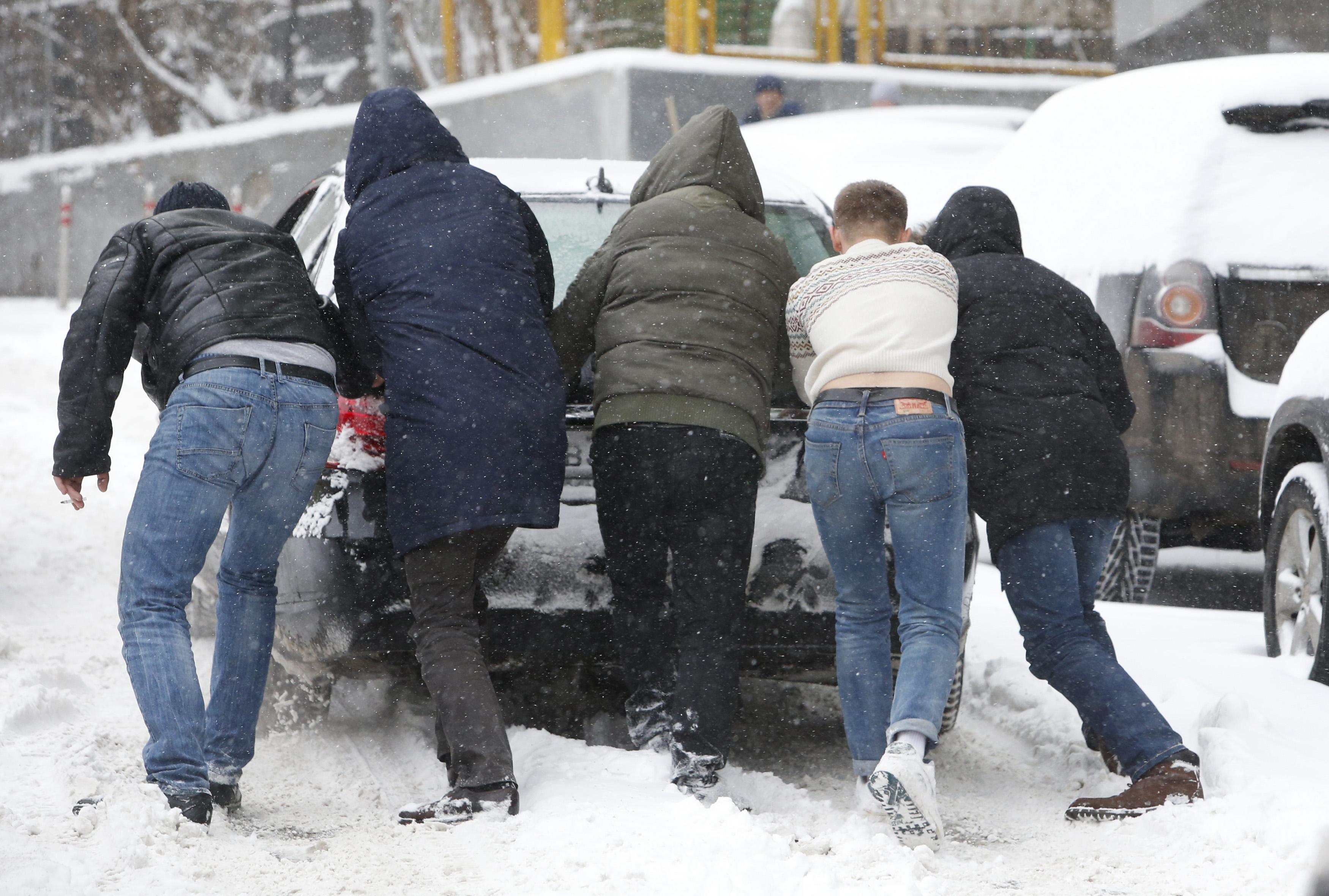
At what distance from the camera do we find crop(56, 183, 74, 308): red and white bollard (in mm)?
17828

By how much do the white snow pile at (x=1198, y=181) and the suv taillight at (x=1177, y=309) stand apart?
0.06 metres

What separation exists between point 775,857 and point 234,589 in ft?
5.14

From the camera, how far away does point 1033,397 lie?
3836 millimetres

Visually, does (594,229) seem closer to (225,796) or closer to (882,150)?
(225,796)

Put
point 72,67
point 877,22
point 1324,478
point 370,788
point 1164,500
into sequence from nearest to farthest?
point 370,788 → point 1324,478 → point 1164,500 → point 877,22 → point 72,67

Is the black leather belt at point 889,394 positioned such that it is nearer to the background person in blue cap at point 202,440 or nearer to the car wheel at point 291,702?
the background person in blue cap at point 202,440

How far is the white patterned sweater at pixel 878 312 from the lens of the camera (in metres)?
3.61

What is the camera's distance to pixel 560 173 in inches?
192

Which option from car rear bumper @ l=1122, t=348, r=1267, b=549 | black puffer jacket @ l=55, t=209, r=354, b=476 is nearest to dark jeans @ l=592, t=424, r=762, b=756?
black puffer jacket @ l=55, t=209, r=354, b=476

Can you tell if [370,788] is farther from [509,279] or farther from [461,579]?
[509,279]

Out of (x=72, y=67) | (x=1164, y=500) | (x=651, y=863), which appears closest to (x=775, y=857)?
(x=651, y=863)

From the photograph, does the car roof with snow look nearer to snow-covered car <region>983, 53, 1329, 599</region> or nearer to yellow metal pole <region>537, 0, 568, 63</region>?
snow-covered car <region>983, 53, 1329, 599</region>

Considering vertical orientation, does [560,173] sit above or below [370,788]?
above

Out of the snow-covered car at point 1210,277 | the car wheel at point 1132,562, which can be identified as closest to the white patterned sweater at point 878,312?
the snow-covered car at point 1210,277
